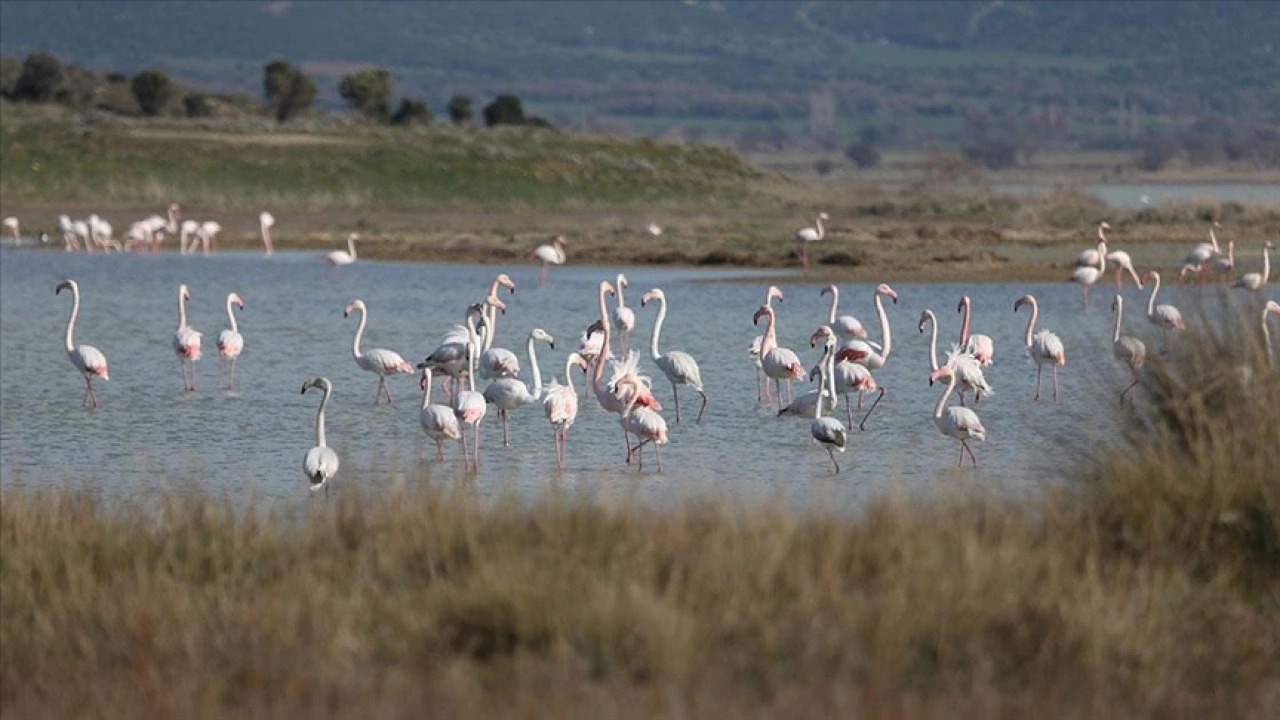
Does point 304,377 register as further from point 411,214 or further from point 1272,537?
point 411,214

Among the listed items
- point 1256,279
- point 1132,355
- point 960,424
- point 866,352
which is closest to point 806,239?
point 1256,279

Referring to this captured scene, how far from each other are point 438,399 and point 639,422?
531 centimetres

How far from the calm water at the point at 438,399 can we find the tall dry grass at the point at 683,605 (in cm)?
81

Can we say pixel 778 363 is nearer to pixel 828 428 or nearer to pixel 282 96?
pixel 828 428

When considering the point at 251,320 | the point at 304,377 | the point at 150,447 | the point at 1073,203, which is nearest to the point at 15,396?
the point at 304,377

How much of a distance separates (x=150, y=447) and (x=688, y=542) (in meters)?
8.05

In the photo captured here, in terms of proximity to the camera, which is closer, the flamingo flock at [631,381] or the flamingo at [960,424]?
→ the flamingo at [960,424]

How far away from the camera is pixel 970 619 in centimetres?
708

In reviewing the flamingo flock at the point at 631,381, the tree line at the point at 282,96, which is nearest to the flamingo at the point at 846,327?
the flamingo flock at the point at 631,381

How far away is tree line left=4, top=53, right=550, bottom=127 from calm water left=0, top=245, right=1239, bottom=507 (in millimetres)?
41393

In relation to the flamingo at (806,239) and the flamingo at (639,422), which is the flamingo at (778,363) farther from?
the flamingo at (806,239)

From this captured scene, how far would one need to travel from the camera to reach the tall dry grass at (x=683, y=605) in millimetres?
6582

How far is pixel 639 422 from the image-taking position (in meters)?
14.1

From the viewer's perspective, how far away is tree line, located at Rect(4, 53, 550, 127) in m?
72.6
